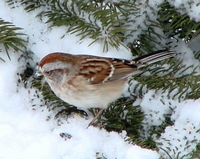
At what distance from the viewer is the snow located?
9.00ft

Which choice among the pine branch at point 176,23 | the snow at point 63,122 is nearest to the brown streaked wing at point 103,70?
the snow at point 63,122

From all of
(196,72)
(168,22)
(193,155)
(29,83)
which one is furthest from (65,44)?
(193,155)

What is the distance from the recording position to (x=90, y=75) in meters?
3.75

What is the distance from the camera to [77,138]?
2.90 m

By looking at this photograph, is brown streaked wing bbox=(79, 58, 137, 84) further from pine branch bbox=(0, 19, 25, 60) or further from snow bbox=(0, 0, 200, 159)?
pine branch bbox=(0, 19, 25, 60)

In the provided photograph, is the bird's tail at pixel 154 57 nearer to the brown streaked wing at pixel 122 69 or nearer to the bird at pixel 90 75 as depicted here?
the bird at pixel 90 75

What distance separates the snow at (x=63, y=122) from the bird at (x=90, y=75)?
100mm

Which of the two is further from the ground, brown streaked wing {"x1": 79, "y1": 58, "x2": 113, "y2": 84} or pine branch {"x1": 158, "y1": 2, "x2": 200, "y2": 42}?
pine branch {"x1": 158, "y1": 2, "x2": 200, "y2": 42}

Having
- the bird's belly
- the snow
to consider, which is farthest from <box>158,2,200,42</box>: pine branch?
the bird's belly

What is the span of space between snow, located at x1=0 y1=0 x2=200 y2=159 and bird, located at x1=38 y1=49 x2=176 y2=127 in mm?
100

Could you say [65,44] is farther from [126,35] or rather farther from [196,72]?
[196,72]

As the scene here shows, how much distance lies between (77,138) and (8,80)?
76 cm

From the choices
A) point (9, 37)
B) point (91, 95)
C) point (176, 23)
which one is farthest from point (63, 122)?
point (176, 23)

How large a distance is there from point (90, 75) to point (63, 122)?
0.72 m
